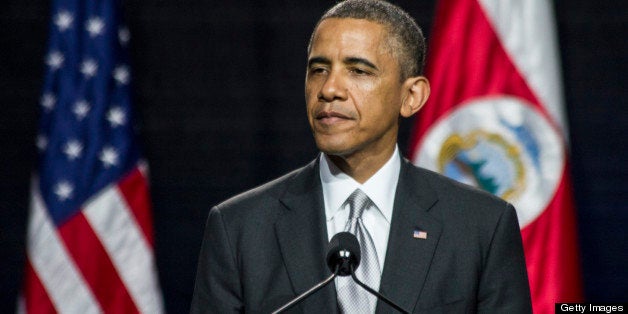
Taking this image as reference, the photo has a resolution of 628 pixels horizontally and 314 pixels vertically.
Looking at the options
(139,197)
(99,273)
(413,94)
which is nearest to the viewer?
(413,94)

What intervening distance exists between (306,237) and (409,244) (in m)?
0.22

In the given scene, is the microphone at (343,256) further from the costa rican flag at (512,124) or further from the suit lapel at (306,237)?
the costa rican flag at (512,124)

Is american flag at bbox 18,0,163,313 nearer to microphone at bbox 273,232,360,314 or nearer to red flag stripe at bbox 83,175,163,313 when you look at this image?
red flag stripe at bbox 83,175,163,313

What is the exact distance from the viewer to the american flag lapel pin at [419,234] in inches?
80.4

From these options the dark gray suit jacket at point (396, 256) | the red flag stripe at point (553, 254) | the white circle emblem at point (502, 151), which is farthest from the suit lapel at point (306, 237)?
the red flag stripe at point (553, 254)

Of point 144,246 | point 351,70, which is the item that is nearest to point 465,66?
point 144,246

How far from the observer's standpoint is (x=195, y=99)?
173 inches

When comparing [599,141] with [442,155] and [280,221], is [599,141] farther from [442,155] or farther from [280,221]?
[280,221]

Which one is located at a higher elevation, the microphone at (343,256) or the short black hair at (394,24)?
the short black hair at (394,24)

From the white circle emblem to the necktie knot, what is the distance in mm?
1741

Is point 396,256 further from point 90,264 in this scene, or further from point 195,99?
Answer: point 195,99

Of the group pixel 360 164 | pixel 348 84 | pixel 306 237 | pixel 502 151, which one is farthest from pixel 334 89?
pixel 502 151

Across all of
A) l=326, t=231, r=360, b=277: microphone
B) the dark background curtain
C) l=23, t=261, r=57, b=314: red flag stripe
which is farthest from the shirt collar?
the dark background curtain

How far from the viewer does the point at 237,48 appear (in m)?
4.41
